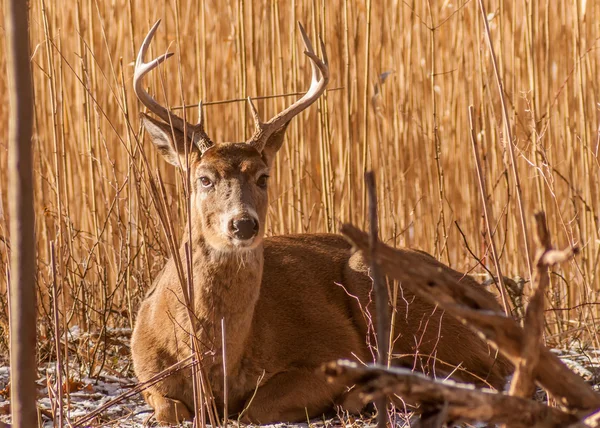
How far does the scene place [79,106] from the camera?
5770 millimetres

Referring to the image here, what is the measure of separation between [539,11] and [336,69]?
126cm

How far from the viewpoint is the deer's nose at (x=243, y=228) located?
12.5 ft

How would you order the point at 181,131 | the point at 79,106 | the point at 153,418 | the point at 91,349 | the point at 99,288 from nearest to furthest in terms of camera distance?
the point at 153,418
the point at 181,131
the point at 91,349
the point at 99,288
the point at 79,106

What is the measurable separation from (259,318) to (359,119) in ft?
6.16

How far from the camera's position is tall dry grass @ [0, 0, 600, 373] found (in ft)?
16.9

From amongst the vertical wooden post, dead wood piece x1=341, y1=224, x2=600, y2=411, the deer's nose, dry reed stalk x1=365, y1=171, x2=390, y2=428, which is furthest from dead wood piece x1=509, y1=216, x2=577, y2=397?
the deer's nose

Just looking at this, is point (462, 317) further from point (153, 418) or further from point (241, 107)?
point (241, 107)

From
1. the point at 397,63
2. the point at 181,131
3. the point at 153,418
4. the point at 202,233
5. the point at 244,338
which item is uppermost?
the point at 397,63

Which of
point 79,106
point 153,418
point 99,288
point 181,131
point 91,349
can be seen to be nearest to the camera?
point 153,418

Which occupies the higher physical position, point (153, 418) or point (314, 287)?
point (314, 287)

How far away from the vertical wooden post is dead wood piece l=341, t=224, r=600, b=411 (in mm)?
407

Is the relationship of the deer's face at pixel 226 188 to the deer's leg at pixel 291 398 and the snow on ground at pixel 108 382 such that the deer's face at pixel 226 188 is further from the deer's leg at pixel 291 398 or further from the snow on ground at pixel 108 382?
the snow on ground at pixel 108 382

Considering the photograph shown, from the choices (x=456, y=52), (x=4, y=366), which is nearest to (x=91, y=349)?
(x=4, y=366)

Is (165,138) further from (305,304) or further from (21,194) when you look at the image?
(21,194)
